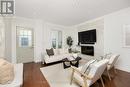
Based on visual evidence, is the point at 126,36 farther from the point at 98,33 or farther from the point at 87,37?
the point at 87,37

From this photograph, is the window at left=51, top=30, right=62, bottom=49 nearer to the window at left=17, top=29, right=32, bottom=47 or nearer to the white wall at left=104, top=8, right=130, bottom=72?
the window at left=17, top=29, right=32, bottom=47

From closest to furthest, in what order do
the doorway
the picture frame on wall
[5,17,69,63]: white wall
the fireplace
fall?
the picture frame on wall
[5,17,69,63]: white wall
the doorway
the fireplace

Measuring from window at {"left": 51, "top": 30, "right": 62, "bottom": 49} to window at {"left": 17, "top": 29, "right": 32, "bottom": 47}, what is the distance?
5.52 feet

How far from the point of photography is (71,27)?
704 centimetres

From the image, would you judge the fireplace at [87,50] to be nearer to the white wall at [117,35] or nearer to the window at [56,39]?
the white wall at [117,35]

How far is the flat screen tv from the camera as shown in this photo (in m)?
5.14

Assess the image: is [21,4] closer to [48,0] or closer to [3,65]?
[48,0]

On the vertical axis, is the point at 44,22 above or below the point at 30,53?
above

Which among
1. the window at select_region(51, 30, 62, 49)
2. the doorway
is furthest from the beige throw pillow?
the window at select_region(51, 30, 62, 49)

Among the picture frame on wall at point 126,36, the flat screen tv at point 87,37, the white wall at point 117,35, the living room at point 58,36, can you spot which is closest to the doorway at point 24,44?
the living room at point 58,36

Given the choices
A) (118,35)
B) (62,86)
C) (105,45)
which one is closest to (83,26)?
(105,45)

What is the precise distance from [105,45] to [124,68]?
1274 millimetres

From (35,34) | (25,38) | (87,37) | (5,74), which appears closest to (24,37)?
(25,38)

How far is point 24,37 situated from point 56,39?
7.52 feet
